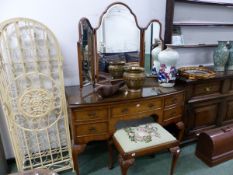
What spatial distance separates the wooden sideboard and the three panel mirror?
0.58 m

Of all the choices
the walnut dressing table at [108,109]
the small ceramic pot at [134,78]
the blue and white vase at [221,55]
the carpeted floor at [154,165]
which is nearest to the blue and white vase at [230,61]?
the blue and white vase at [221,55]

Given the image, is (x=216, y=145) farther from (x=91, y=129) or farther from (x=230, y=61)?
(x=91, y=129)

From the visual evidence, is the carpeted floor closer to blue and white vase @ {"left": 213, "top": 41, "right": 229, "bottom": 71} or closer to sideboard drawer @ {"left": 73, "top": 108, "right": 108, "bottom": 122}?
sideboard drawer @ {"left": 73, "top": 108, "right": 108, "bottom": 122}

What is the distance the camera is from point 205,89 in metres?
1.97

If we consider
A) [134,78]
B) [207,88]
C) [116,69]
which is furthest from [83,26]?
[207,88]

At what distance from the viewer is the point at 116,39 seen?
5.82 feet

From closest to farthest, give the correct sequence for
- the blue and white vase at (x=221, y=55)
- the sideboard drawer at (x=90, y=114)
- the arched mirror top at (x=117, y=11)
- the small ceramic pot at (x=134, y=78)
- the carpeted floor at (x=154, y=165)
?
the sideboard drawer at (x=90, y=114) < the small ceramic pot at (x=134, y=78) < the arched mirror top at (x=117, y=11) < the carpeted floor at (x=154, y=165) < the blue and white vase at (x=221, y=55)

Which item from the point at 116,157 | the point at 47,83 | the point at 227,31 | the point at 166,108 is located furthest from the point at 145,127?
the point at 227,31

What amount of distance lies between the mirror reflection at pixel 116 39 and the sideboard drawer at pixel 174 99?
508 mm

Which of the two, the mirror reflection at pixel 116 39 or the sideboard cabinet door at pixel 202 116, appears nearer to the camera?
the mirror reflection at pixel 116 39

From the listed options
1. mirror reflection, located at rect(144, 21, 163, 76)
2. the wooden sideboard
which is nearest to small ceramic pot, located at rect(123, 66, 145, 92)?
mirror reflection, located at rect(144, 21, 163, 76)

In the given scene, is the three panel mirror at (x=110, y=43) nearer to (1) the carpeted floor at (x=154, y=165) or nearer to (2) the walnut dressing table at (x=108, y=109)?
(2) the walnut dressing table at (x=108, y=109)

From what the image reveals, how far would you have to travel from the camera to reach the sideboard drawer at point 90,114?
1420 mm

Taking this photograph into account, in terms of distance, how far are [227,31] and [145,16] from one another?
4.27 ft
